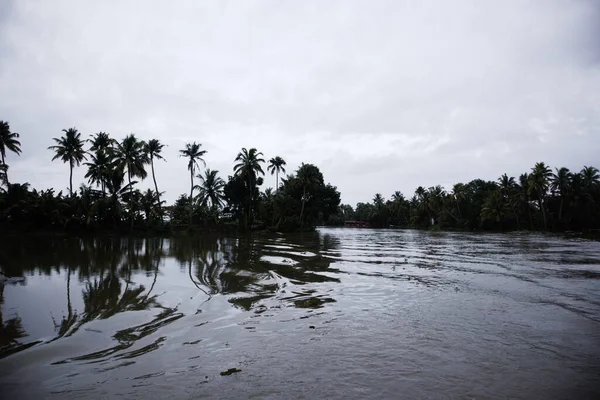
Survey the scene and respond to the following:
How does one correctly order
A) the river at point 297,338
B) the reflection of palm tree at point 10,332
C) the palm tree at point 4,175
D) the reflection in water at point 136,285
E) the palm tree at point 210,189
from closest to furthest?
the river at point 297,338 < the reflection of palm tree at point 10,332 < the reflection in water at point 136,285 < the palm tree at point 4,175 < the palm tree at point 210,189

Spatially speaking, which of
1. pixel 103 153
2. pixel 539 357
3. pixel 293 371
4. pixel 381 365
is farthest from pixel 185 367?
pixel 103 153

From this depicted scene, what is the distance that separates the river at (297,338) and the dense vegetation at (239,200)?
36.3 m

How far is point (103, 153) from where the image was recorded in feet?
153

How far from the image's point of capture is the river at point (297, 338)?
14.6ft

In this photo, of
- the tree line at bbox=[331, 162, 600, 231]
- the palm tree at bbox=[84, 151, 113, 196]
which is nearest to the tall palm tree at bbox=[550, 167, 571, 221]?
the tree line at bbox=[331, 162, 600, 231]

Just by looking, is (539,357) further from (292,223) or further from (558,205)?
(558,205)

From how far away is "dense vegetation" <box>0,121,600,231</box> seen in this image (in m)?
42.3

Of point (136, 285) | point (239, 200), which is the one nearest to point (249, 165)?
point (239, 200)

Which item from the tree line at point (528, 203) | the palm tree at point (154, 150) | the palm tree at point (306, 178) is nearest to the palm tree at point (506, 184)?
the tree line at point (528, 203)

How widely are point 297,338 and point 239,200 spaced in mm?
55058

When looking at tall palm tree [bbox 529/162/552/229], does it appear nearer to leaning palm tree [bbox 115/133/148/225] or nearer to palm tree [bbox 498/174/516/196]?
palm tree [bbox 498/174/516/196]

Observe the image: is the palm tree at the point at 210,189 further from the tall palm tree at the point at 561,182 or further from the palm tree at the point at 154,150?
the tall palm tree at the point at 561,182

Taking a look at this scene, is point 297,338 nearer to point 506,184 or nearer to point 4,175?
point 4,175

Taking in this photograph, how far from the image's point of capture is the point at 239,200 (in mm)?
60344
